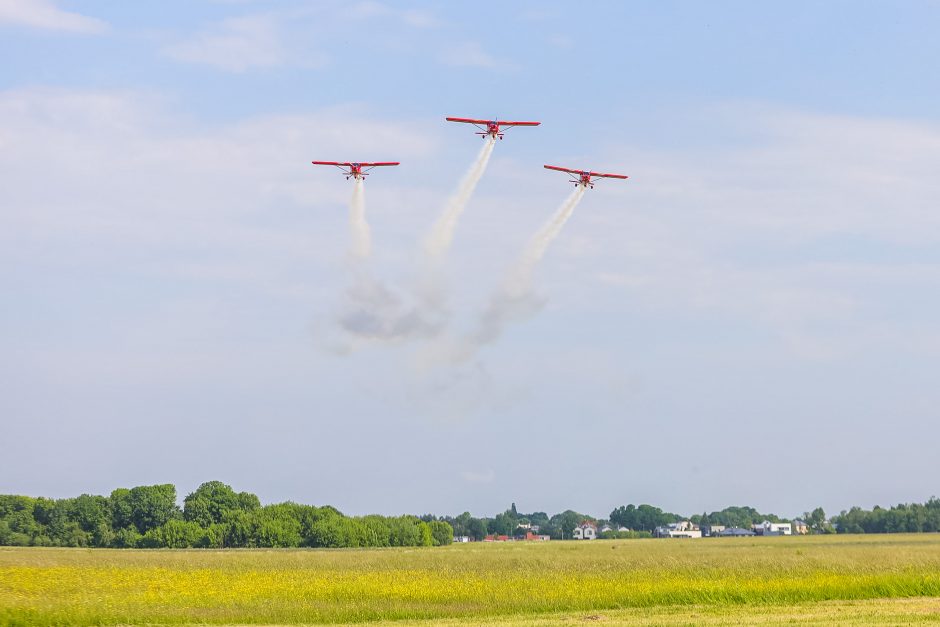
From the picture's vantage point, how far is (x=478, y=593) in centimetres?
5078

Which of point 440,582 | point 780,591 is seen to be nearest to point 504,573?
point 440,582

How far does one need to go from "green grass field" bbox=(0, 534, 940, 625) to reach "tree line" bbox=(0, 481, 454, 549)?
160ft

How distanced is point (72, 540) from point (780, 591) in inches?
3774

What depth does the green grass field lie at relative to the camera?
4041 centimetres

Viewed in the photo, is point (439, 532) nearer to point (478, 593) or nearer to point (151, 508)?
point (151, 508)

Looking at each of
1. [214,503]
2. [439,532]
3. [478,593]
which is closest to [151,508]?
[214,503]

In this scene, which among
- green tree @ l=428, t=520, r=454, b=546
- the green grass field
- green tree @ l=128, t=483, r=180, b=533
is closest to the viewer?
the green grass field

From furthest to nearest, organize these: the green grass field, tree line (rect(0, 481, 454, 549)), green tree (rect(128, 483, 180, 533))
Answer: green tree (rect(128, 483, 180, 533)) → tree line (rect(0, 481, 454, 549)) → the green grass field

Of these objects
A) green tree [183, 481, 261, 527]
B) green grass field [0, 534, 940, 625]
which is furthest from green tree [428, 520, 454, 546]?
green grass field [0, 534, 940, 625]

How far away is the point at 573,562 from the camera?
76625mm

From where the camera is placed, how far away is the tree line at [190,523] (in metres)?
118

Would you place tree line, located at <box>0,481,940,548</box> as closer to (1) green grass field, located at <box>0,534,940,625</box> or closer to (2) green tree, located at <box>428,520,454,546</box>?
(2) green tree, located at <box>428,520,454,546</box>

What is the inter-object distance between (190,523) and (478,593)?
3045 inches

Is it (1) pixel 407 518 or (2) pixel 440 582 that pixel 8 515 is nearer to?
(1) pixel 407 518
